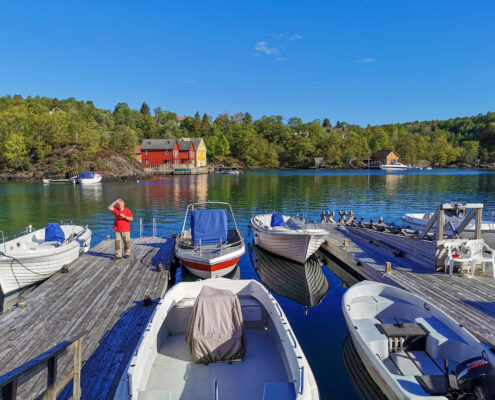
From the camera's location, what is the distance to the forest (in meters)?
79.7

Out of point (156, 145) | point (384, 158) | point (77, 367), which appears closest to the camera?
point (77, 367)

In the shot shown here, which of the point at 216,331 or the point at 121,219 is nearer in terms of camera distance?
the point at 216,331

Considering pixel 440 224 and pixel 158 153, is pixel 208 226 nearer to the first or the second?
pixel 440 224

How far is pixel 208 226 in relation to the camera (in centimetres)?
1323

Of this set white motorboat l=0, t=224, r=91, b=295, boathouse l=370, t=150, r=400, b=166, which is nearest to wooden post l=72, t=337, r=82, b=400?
white motorboat l=0, t=224, r=91, b=295

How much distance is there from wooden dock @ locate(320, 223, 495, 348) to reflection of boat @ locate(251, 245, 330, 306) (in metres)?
1.51

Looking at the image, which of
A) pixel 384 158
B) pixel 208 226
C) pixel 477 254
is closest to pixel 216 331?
pixel 208 226

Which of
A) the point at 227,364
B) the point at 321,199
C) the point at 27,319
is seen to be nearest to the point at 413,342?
the point at 227,364

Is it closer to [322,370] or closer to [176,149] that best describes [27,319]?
[322,370]

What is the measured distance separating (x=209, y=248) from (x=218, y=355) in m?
7.13

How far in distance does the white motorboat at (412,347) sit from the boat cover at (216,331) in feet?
8.27

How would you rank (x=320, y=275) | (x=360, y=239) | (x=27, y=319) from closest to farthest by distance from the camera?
(x=27, y=319), (x=320, y=275), (x=360, y=239)

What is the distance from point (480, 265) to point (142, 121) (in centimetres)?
12630

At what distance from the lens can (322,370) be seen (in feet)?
24.3
